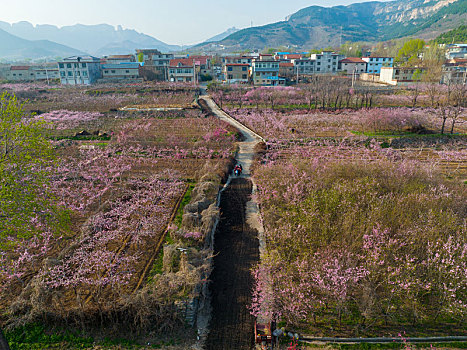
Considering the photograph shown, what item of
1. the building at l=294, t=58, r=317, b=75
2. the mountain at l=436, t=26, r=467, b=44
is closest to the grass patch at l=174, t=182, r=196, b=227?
the building at l=294, t=58, r=317, b=75

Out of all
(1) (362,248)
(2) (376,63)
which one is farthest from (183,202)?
(2) (376,63)

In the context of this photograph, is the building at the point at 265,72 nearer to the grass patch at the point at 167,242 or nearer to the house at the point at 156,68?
the house at the point at 156,68

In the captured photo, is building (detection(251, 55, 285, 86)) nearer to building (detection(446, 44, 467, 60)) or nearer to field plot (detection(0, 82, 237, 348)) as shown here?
field plot (detection(0, 82, 237, 348))

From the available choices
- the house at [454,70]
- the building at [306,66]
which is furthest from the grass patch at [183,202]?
the building at [306,66]

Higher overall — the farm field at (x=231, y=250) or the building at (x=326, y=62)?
the building at (x=326, y=62)

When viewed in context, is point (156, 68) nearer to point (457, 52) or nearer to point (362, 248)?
point (362, 248)

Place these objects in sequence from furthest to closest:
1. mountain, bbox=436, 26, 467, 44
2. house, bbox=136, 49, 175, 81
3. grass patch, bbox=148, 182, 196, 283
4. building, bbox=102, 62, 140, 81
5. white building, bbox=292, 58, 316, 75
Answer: mountain, bbox=436, 26, 467, 44, white building, bbox=292, 58, 316, 75, house, bbox=136, 49, 175, 81, building, bbox=102, 62, 140, 81, grass patch, bbox=148, 182, 196, 283
